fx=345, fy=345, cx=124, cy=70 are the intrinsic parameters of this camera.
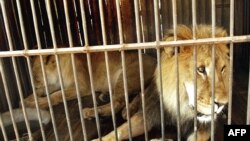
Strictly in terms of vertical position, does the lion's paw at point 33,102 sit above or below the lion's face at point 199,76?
below

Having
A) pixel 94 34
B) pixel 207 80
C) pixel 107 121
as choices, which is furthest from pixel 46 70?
Result: pixel 207 80

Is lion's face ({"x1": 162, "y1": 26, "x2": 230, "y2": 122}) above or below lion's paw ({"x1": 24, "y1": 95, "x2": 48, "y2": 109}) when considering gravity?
above

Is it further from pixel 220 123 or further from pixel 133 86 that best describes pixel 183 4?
pixel 220 123

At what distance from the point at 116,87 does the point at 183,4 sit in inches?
42.0

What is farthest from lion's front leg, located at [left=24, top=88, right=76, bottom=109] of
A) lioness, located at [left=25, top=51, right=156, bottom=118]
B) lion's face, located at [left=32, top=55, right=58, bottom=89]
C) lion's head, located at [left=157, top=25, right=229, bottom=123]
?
lion's head, located at [left=157, top=25, right=229, bottom=123]

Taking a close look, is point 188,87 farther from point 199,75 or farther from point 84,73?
point 84,73

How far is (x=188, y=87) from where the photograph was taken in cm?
204

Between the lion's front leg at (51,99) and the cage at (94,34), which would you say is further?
the lion's front leg at (51,99)

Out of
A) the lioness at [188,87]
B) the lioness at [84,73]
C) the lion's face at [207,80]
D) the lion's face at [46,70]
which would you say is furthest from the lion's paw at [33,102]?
the lion's face at [207,80]

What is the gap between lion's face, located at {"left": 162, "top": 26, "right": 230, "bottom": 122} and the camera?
194cm

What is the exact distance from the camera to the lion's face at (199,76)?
1936 millimetres

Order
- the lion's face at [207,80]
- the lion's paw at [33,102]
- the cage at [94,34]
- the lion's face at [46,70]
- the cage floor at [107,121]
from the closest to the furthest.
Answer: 1. the lion's face at [207,80]
2. the cage floor at [107,121]
3. the cage at [94,34]
4. the lion's paw at [33,102]
5. the lion's face at [46,70]

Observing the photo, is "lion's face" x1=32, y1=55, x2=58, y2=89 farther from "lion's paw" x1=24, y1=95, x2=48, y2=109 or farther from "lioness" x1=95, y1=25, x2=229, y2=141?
"lioness" x1=95, y1=25, x2=229, y2=141

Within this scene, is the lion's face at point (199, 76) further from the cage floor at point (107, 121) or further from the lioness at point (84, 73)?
the lioness at point (84, 73)
